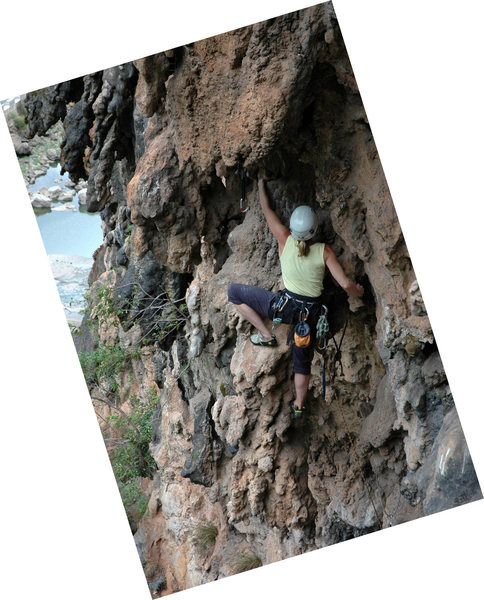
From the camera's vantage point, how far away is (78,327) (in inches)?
357

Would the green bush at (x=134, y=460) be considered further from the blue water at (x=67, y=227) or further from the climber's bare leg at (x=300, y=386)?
the climber's bare leg at (x=300, y=386)

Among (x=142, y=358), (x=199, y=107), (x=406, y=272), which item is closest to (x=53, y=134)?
(x=142, y=358)

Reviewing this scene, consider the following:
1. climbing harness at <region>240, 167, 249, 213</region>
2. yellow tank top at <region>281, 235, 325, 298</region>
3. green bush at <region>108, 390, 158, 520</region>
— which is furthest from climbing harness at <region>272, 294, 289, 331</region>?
green bush at <region>108, 390, 158, 520</region>

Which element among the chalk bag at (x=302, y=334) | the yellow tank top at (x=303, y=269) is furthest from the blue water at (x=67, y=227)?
the chalk bag at (x=302, y=334)

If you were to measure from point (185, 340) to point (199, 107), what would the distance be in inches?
131

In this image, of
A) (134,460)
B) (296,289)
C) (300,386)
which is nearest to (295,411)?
(300,386)

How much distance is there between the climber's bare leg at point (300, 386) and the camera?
14.9ft

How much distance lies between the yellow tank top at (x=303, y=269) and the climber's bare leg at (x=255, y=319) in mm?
414

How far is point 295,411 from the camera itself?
4719 mm

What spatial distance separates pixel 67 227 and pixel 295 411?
14.9 feet

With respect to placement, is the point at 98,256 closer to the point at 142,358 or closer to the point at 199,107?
the point at 142,358

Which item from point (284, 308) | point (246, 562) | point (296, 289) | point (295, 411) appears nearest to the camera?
point (296, 289)

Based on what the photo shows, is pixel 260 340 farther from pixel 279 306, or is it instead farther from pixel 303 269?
pixel 303 269

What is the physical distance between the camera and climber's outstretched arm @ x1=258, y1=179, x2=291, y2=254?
4277 millimetres
